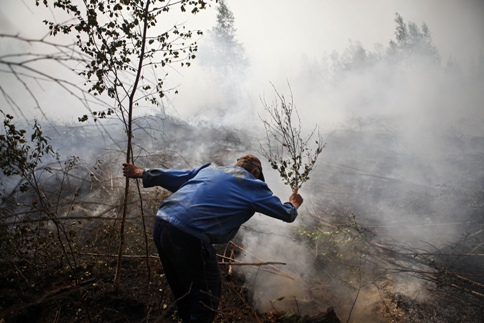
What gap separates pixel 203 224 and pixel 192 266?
0.44 m

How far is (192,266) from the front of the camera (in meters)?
2.41

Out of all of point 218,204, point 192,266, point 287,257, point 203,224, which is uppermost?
point 218,204

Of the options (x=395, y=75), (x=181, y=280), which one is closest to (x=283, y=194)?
(x=181, y=280)

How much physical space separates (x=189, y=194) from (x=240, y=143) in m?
10.3

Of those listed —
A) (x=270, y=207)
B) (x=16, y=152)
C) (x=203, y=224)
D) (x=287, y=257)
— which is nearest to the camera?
(x=203, y=224)

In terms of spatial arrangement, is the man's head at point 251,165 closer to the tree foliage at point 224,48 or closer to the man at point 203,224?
the man at point 203,224

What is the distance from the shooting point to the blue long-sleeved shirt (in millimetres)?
2348

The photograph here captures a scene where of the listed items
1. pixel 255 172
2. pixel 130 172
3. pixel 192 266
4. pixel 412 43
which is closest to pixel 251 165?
pixel 255 172

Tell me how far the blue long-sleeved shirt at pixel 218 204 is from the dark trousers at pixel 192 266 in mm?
91

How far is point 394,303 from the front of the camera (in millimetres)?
3525

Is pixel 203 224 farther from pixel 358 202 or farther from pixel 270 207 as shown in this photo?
pixel 358 202

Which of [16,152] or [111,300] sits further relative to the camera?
[111,300]

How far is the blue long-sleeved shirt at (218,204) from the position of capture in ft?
7.70

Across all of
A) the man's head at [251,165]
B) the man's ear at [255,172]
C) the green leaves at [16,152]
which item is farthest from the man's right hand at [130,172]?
the man's ear at [255,172]
